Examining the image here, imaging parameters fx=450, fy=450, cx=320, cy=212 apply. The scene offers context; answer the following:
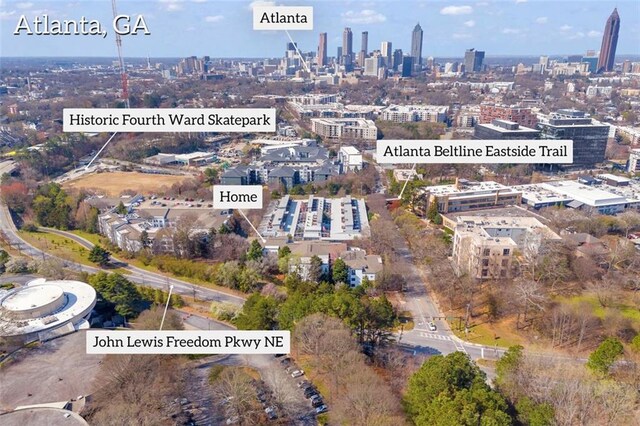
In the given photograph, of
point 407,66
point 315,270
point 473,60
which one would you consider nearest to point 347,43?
point 407,66

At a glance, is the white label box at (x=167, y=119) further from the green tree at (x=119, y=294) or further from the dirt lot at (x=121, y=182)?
the dirt lot at (x=121, y=182)

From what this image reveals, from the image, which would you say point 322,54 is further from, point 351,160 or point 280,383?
point 280,383

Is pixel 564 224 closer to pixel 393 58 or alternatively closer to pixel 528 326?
pixel 528 326

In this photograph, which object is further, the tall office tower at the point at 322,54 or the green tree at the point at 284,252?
the tall office tower at the point at 322,54

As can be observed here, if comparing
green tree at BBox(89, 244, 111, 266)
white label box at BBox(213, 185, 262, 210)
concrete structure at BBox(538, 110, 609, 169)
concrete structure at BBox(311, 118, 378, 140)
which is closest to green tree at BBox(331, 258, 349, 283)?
white label box at BBox(213, 185, 262, 210)

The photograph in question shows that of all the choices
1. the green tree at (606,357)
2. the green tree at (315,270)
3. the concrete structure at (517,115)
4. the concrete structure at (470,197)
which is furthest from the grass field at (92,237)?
the concrete structure at (517,115)

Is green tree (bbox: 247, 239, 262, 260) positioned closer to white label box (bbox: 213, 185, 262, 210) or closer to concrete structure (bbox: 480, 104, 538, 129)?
white label box (bbox: 213, 185, 262, 210)
